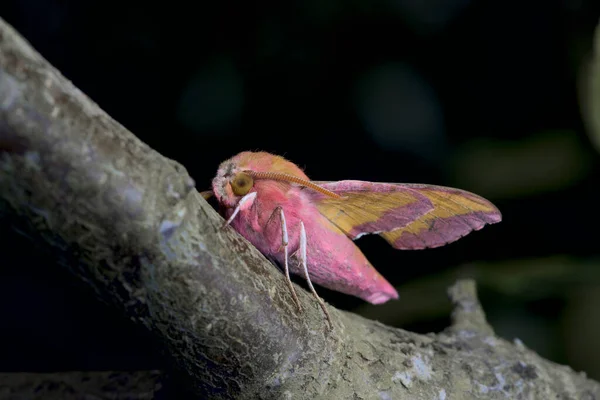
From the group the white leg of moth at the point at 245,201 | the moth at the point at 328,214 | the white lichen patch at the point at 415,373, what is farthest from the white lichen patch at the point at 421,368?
the white leg of moth at the point at 245,201

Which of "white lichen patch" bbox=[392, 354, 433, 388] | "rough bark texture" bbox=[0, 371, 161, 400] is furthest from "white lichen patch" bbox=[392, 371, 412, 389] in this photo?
"rough bark texture" bbox=[0, 371, 161, 400]

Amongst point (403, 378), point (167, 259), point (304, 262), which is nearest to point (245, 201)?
point (304, 262)

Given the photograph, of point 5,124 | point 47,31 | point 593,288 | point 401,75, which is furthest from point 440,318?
point 5,124

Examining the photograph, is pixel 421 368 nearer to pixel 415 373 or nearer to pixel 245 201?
pixel 415 373

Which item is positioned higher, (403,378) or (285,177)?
(285,177)

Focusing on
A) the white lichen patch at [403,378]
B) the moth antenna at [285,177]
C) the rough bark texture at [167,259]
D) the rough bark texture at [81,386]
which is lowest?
the rough bark texture at [81,386]

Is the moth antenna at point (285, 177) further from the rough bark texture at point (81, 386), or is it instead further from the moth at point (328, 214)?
the rough bark texture at point (81, 386)

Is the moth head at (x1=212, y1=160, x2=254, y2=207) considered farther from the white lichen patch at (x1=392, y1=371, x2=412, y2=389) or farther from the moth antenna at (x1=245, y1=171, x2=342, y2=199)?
the white lichen patch at (x1=392, y1=371, x2=412, y2=389)
